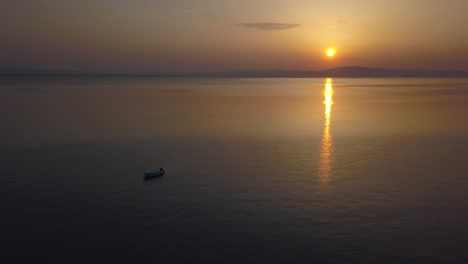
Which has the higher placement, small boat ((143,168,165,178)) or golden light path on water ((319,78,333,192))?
small boat ((143,168,165,178))

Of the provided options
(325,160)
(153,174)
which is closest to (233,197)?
(153,174)

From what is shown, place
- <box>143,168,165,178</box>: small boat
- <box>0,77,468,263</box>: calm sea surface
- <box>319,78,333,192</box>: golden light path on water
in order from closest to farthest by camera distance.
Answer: <box>0,77,468,263</box>: calm sea surface, <box>319,78,333,192</box>: golden light path on water, <box>143,168,165,178</box>: small boat

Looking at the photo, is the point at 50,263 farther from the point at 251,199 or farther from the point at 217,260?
the point at 251,199

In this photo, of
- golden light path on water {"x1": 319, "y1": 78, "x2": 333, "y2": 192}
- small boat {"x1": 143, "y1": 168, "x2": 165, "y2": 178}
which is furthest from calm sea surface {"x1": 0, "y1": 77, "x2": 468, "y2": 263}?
small boat {"x1": 143, "y1": 168, "x2": 165, "y2": 178}

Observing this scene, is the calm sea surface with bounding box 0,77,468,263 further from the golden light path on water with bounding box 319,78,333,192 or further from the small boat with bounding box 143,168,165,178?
the small boat with bounding box 143,168,165,178

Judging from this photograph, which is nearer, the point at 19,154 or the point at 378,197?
the point at 378,197

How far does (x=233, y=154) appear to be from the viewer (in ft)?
166

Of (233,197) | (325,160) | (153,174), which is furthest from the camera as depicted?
(325,160)

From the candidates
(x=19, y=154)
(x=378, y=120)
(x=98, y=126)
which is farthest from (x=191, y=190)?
(x=378, y=120)

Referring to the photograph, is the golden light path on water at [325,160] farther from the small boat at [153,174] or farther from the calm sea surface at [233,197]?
the small boat at [153,174]

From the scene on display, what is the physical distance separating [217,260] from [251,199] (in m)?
10.2

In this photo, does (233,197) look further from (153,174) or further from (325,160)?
(325,160)

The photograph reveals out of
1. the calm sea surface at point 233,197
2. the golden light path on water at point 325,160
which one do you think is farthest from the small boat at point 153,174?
the golden light path on water at point 325,160

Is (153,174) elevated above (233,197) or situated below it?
above
